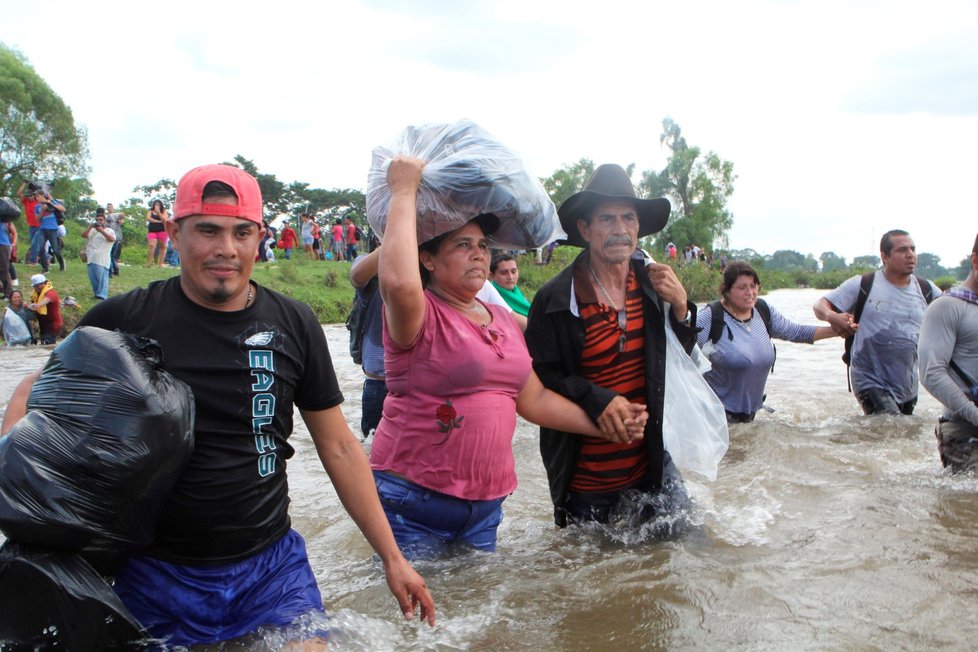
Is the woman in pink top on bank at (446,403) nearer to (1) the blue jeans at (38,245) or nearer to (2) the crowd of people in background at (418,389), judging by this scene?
(2) the crowd of people in background at (418,389)

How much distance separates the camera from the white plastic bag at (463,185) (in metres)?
3.07

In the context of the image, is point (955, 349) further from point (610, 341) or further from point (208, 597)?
point (208, 597)

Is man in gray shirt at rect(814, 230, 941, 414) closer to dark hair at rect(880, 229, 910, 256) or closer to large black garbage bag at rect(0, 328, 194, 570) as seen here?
dark hair at rect(880, 229, 910, 256)

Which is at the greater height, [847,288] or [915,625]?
[847,288]

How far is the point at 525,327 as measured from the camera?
148 inches

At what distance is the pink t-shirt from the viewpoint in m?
3.03

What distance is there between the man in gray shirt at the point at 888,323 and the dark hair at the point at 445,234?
454 cm

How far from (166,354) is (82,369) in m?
0.23

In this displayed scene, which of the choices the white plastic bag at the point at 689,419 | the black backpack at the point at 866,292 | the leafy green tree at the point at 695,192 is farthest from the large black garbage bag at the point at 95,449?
the leafy green tree at the point at 695,192

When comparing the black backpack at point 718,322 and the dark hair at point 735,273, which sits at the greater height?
the dark hair at point 735,273

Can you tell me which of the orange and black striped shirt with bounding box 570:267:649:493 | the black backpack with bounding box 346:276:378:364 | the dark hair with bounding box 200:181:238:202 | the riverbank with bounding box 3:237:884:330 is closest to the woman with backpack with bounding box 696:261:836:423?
the black backpack with bounding box 346:276:378:364

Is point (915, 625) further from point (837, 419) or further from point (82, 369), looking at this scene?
point (837, 419)

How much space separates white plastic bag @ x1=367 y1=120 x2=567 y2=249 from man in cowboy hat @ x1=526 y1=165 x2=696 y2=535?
1.31 feet

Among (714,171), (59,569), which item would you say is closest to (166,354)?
(59,569)
